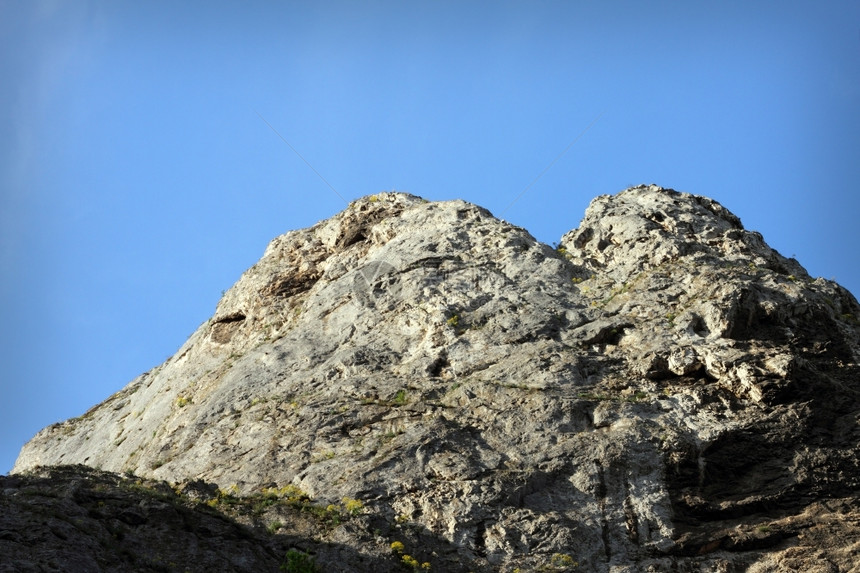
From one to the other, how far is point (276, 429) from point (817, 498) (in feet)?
48.8

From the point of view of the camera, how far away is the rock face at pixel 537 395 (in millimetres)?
24125

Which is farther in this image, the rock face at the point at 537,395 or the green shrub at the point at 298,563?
the rock face at the point at 537,395

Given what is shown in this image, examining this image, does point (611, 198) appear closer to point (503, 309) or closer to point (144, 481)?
point (503, 309)

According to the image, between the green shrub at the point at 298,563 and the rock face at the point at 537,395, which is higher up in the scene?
the rock face at the point at 537,395

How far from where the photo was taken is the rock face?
950 inches

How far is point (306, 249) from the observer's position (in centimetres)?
3859

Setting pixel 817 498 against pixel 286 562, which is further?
pixel 817 498

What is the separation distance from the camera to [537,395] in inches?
1085

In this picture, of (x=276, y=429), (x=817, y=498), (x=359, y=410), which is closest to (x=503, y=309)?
(x=359, y=410)

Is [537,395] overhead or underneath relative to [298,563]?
overhead

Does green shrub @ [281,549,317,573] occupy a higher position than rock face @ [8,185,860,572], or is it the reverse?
rock face @ [8,185,860,572]

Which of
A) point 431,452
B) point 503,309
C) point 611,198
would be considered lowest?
point 431,452

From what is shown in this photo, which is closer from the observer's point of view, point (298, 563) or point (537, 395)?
point (298, 563)

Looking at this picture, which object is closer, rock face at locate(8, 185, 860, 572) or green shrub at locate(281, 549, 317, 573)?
green shrub at locate(281, 549, 317, 573)
